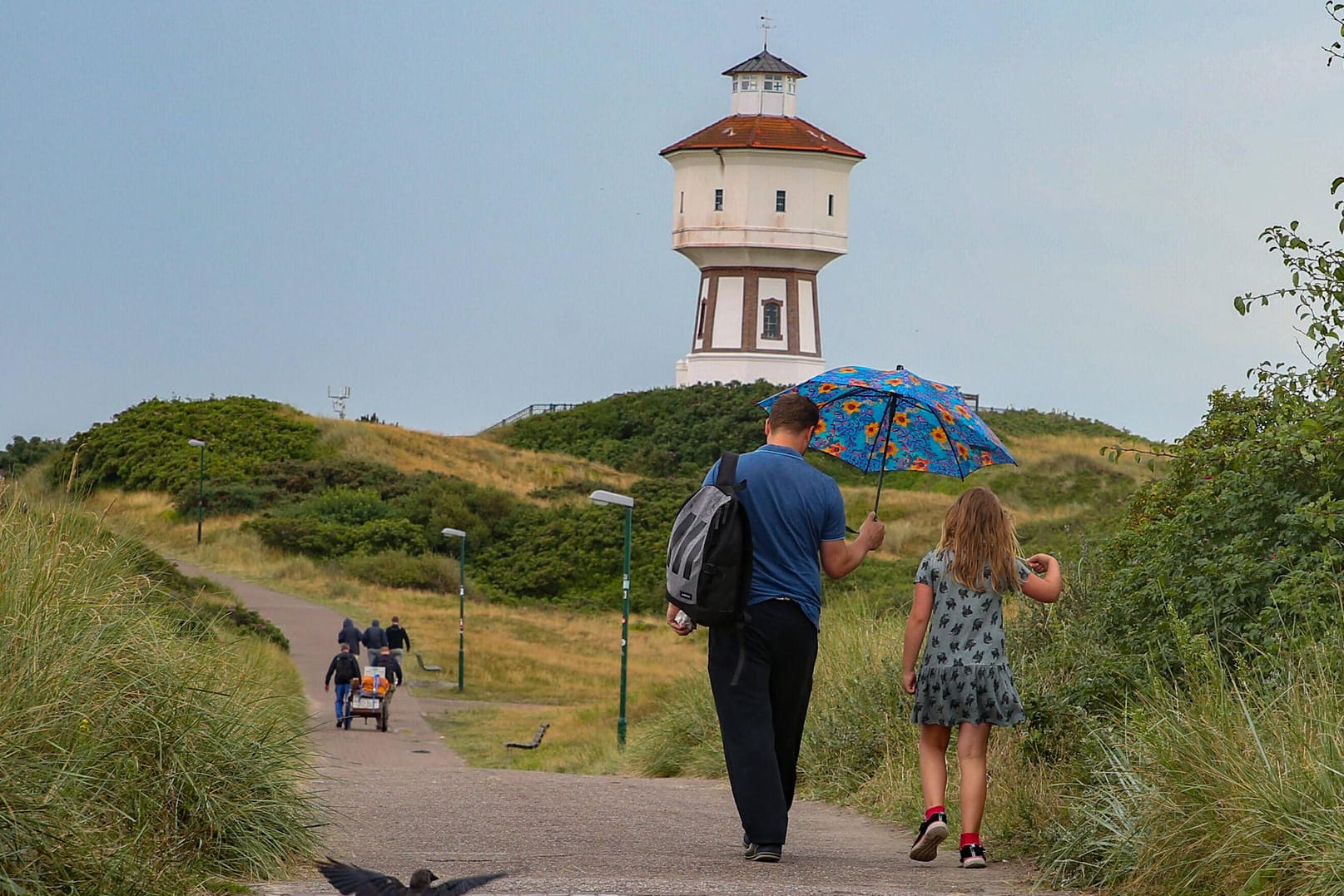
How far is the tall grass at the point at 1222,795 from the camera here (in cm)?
565

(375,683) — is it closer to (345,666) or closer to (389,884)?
(345,666)

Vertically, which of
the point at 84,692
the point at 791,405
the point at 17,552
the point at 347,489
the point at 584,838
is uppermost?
the point at 347,489

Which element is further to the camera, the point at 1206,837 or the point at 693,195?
the point at 693,195

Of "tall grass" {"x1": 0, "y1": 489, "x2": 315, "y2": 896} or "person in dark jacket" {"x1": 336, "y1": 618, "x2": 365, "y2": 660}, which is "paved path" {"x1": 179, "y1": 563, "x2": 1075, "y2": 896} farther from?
"person in dark jacket" {"x1": 336, "y1": 618, "x2": 365, "y2": 660}

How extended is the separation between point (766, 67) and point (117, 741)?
71153 millimetres

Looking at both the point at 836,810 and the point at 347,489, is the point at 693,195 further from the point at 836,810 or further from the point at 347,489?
the point at 836,810

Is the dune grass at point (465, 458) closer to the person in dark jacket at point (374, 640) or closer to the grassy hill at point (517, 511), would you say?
the grassy hill at point (517, 511)

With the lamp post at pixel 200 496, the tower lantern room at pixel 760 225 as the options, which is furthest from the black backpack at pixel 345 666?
the tower lantern room at pixel 760 225

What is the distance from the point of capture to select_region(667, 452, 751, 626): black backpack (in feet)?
23.7

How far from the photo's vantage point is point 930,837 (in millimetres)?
7465

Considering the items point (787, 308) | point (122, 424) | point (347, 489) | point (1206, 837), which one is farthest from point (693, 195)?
point (1206, 837)

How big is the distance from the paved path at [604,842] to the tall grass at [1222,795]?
512 mm

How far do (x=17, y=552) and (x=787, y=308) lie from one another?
216ft

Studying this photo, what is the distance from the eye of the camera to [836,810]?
10930 mm
